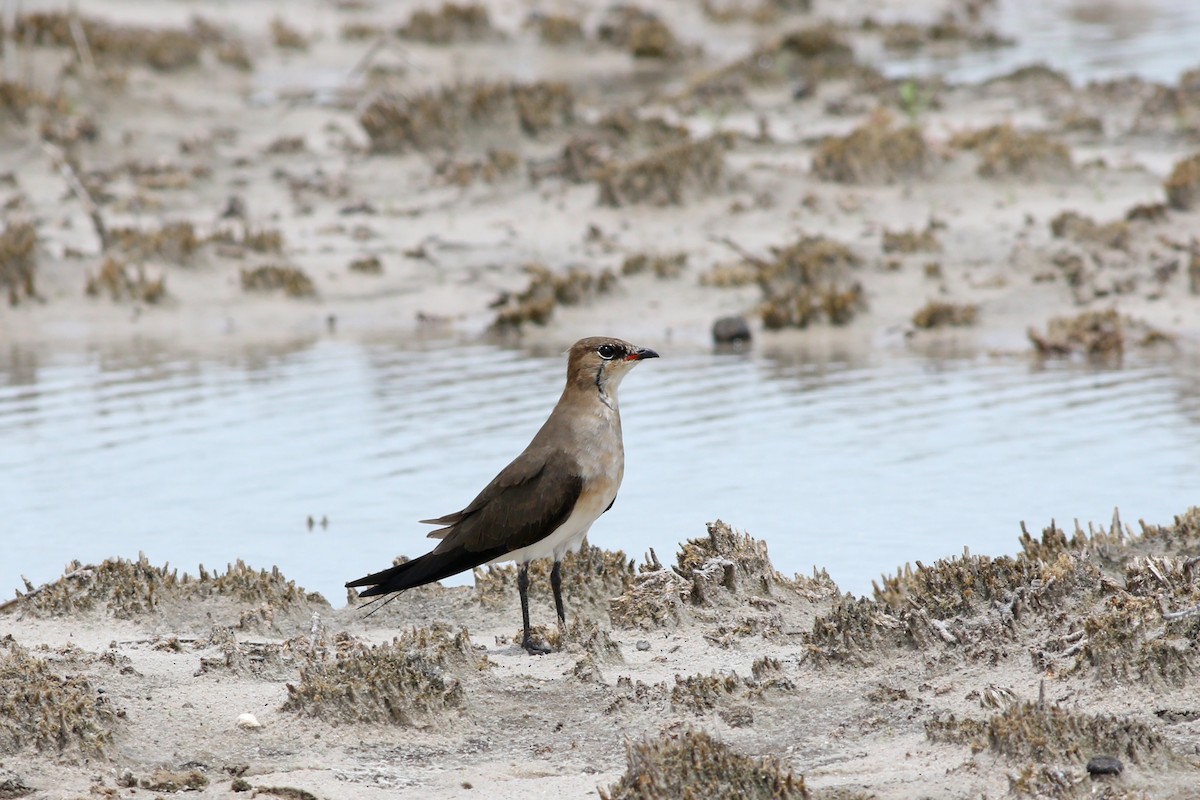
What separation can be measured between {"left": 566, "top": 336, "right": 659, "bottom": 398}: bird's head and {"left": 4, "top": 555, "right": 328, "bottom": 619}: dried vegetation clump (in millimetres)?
1639

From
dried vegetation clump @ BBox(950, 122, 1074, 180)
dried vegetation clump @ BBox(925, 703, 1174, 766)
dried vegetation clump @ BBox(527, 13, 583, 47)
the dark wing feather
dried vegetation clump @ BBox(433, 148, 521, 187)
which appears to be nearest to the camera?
→ dried vegetation clump @ BBox(925, 703, 1174, 766)

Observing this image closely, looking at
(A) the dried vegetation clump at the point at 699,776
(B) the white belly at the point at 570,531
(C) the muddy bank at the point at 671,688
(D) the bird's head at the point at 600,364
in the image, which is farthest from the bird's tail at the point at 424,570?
(A) the dried vegetation clump at the point at 699,776

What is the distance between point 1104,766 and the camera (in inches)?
185

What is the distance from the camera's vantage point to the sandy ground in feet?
17.6

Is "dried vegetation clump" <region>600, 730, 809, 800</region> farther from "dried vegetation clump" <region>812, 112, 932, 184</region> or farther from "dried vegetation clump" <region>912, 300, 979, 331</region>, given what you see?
"dried vegetation clump" <region>812, 112, 932, 184</region>

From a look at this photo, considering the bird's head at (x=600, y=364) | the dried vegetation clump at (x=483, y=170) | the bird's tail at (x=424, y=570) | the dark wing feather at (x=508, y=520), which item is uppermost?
the dried vegetation clump at (x=483, y=170)

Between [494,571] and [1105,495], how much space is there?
12.3 feet

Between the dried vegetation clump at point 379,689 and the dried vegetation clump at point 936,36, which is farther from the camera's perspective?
the dried vegetation clump at point 936,36

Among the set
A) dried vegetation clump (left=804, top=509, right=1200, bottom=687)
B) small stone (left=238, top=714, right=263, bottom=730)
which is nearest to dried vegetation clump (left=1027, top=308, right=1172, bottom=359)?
dried vegetation clump (left=804, top=509, right=1200, bottom=687)

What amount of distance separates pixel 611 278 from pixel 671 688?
378 inches

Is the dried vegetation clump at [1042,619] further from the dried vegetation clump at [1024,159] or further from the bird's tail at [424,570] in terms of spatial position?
the dried vegetation clump at [1024,159]

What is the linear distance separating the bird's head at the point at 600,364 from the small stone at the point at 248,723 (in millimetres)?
2031

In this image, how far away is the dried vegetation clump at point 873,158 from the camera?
17.1 m

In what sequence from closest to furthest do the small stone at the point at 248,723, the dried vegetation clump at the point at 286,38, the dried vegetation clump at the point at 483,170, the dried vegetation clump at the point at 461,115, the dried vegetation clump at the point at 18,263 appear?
the small stone at the point at 248,723 → the dried vegetation clump at the point at 18,263 → the dried vegetation clump at the point at 483,170 → the dried vegetation clump at the point at 461,115 → the dried vegetation clump at the point at 286,38
